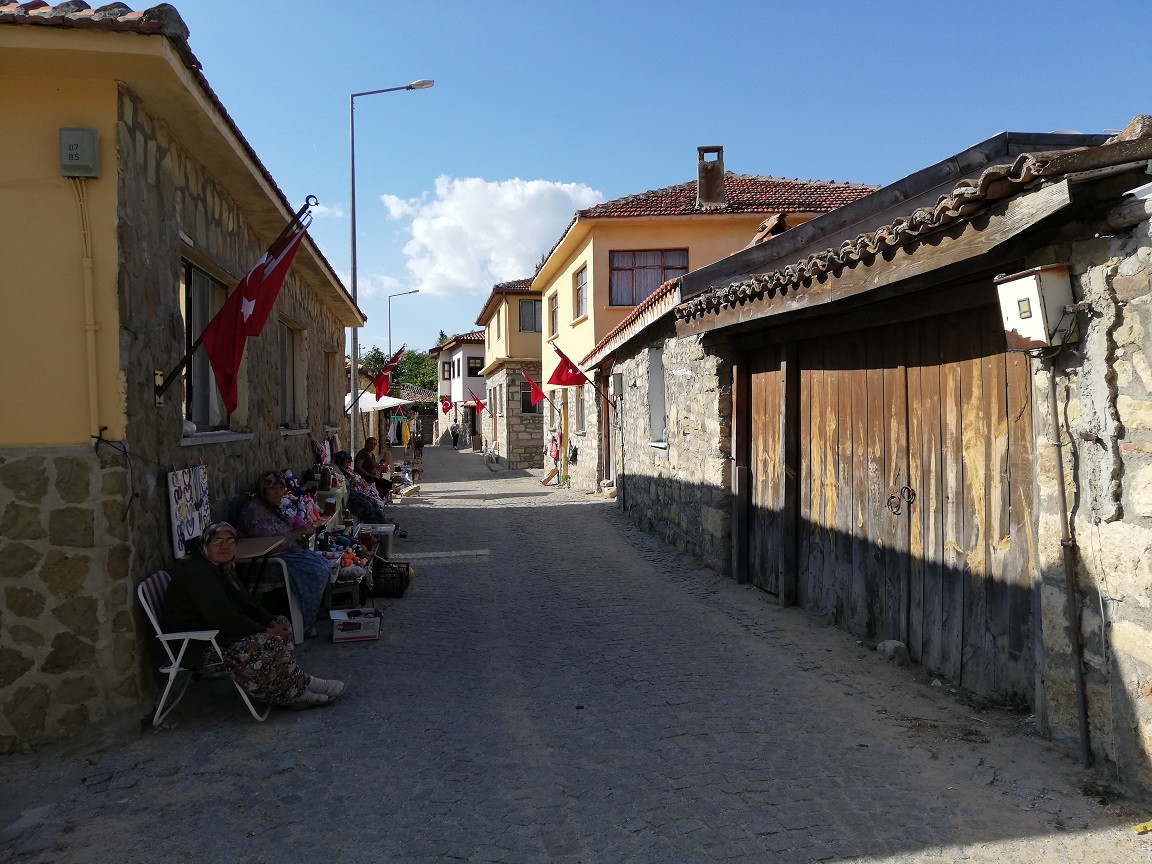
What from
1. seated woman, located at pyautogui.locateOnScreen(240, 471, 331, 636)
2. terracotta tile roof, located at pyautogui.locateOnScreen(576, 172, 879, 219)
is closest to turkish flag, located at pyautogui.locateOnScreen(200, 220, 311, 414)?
seated woman, located at pyautogui.locateOnScreen(240, 471, 331, 636)

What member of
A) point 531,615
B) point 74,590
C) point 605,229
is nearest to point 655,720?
point 531,615

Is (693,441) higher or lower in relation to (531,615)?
higher

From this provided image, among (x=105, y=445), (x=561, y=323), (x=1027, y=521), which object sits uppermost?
(x=561, y=323)

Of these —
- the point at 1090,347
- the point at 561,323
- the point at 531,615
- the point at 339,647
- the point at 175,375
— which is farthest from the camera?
the point at 561,323

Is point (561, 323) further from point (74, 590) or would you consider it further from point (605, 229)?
point (74, 590)

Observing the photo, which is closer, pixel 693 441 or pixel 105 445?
pixel 105 445

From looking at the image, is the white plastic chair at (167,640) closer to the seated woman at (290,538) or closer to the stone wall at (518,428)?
the seated woman at (290,538)

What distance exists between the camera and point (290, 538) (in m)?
6.49

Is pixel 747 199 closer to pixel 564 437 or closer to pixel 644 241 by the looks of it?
pixel 644 241

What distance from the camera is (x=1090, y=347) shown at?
3484mm

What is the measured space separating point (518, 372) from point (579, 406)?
25.2 feet

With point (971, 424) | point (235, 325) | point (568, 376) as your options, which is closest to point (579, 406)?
point (568, 376)

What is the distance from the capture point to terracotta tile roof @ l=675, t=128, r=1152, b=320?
3238mm

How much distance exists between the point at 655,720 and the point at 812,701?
0.97 meters
